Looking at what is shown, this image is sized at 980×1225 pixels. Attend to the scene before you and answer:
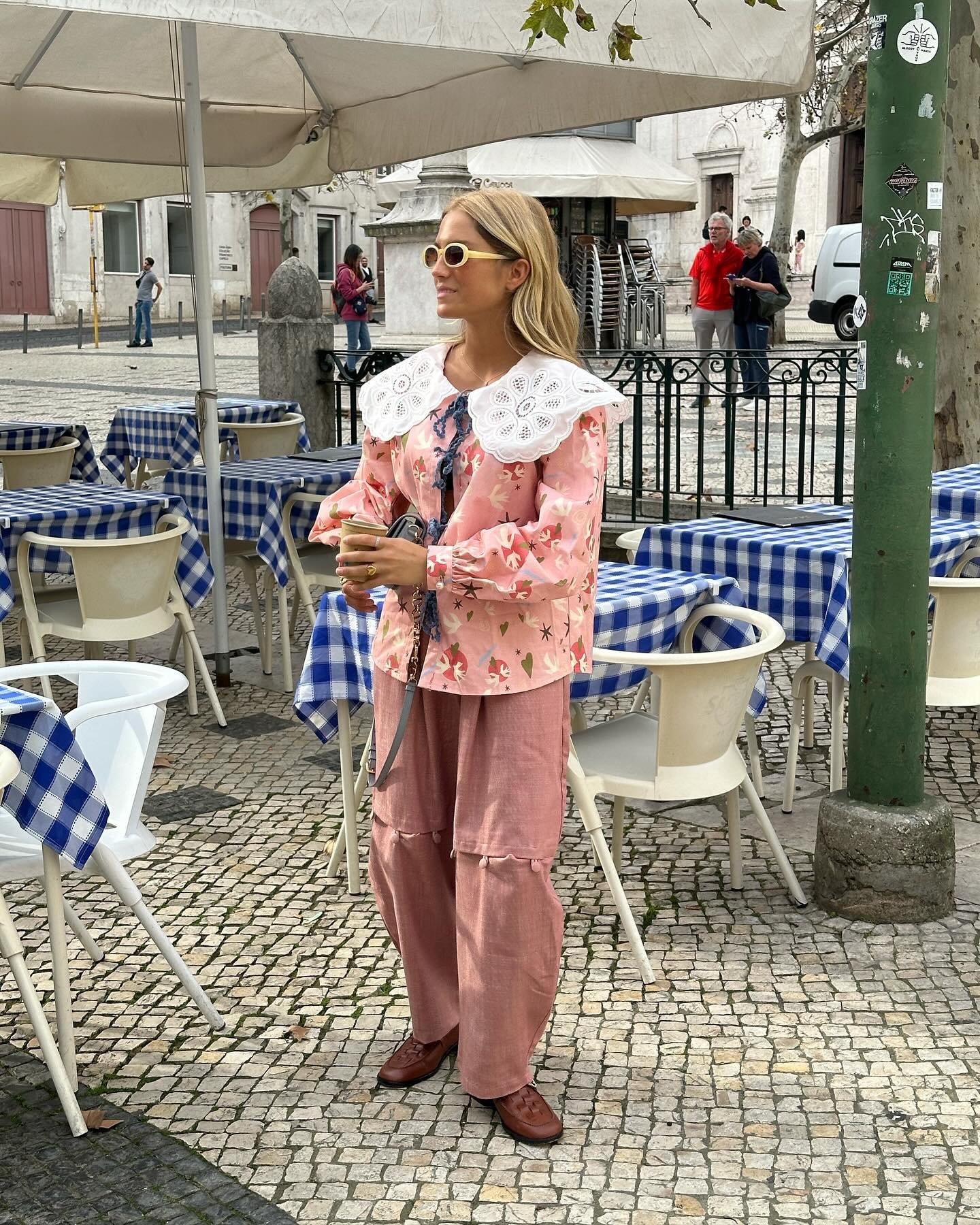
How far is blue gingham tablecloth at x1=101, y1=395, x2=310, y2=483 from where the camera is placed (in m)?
9.99

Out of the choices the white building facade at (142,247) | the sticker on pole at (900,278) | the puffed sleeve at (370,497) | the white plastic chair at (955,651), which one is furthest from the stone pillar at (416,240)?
the white building facade at (142,247)

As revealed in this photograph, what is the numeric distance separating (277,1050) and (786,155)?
1037 inches

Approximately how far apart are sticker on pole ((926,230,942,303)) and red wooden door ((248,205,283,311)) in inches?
1771

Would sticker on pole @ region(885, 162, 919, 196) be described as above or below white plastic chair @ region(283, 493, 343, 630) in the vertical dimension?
above

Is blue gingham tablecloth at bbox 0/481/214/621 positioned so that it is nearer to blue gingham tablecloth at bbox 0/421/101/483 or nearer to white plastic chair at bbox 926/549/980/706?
blue gingham tablecloth at bbox 0/421/101/483

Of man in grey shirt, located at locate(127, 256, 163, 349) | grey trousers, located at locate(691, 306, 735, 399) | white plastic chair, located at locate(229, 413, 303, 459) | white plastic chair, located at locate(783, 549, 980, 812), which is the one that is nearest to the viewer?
white plastic chair, located at locate(783, 549, 980, 812)

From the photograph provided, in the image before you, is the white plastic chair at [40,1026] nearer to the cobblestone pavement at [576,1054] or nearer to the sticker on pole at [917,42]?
the cobblestone pavement at [576,1054]

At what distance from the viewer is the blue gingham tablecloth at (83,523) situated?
625cm

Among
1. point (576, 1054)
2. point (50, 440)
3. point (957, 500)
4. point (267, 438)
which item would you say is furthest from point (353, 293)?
point (576, 1054)

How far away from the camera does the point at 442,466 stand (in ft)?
10.4

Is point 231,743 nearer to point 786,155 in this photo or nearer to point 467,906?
point 467,906

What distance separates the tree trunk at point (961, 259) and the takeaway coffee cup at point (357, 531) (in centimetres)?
603

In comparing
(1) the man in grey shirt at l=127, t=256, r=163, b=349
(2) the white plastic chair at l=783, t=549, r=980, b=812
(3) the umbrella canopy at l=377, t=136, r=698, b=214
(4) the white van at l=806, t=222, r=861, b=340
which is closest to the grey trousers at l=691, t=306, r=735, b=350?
(3) the umbrella canopy at l=377, t=136, r=698, b=214

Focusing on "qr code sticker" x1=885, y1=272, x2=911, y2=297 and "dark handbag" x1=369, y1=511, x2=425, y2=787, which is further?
"qr code sticker" x1=885, y1=272, x2=911, y2=297
